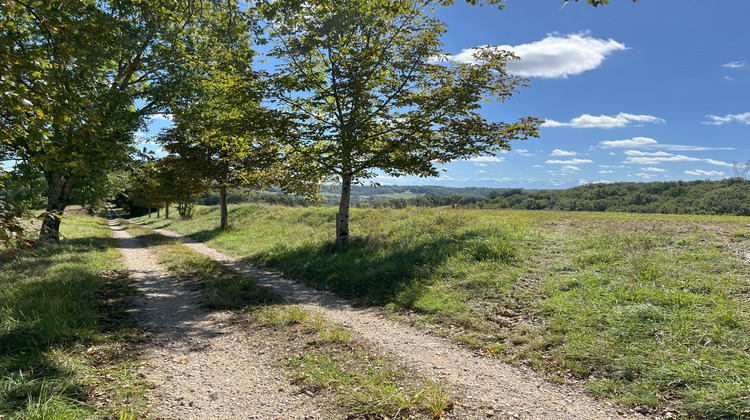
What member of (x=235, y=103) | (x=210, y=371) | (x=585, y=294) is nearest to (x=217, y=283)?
(x=210, y=371)

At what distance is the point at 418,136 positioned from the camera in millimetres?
12648

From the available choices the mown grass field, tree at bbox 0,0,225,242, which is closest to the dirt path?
tree at bbox 0,0,225,242

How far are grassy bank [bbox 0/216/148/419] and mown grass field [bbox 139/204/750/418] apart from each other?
184 inches

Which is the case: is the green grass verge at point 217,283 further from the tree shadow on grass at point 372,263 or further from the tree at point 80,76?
the tree at point 80,76

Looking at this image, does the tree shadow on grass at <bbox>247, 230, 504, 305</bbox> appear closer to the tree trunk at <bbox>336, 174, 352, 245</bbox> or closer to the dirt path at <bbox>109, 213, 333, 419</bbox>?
the tree trunk at <bbox>336, 174, 352, 245</bbox>

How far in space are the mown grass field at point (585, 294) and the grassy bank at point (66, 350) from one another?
4.66 metres

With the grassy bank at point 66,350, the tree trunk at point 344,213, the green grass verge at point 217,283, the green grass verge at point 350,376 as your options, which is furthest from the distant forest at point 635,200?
the grassy bank at point 66,350

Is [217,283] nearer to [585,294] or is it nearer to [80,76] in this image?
[80,76]

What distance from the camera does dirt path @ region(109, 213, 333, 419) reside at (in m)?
3.89

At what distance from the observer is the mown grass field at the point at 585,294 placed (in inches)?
176

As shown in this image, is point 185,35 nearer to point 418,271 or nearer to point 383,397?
point 418,271

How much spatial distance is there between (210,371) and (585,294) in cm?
651

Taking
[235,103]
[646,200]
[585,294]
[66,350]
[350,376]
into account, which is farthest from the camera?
[646,200]

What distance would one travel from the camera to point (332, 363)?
494 centimetres
